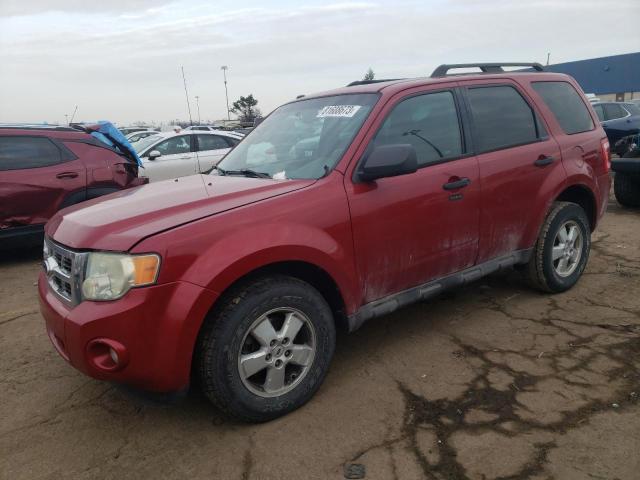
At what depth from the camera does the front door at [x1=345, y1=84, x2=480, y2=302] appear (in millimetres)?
3020

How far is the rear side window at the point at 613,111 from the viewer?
43.3 ft

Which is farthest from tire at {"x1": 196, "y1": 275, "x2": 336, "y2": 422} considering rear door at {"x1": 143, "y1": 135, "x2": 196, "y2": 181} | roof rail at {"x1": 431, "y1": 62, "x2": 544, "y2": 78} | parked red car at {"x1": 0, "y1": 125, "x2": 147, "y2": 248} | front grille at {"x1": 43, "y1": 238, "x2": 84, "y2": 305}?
rear door at {"x1": 143, "y1": 135, "x2": 196, "y2": 181}

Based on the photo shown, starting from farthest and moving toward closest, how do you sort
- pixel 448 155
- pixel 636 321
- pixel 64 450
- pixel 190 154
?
1. pixel 190 154
2. pixel 636 321
3. pixel 448 155
4. pixel 64 450

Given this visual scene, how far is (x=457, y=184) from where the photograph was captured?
3.39m

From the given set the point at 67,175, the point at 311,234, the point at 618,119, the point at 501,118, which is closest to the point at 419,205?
the point at 311,234

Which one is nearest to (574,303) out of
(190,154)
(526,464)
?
(526,464)

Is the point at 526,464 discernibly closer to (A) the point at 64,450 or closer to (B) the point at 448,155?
(B) the point at 448,155

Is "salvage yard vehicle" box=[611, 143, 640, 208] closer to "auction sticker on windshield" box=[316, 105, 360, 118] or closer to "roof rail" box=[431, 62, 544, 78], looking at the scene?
"roof rail" box=[431, 62, 544, 78]

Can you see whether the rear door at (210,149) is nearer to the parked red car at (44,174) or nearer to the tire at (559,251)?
the parked red car at (44,174)

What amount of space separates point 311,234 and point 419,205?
84 centimetres

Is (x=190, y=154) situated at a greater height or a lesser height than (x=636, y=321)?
greater

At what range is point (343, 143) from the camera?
10.2 ft

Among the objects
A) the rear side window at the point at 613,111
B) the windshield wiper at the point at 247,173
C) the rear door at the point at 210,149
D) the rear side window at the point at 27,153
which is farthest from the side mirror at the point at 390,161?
the rear side window at the point at 613,111

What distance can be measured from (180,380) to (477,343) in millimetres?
2122
